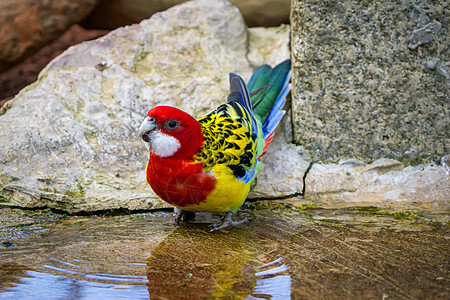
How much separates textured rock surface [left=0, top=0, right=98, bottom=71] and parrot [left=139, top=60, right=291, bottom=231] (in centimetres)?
261

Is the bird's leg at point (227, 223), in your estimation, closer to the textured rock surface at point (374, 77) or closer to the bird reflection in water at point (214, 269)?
the bird reflection in water at point (214, 269)

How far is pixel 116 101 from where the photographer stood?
4.04m

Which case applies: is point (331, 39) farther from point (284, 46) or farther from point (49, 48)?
point (49, 48)

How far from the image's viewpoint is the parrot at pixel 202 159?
2.96m

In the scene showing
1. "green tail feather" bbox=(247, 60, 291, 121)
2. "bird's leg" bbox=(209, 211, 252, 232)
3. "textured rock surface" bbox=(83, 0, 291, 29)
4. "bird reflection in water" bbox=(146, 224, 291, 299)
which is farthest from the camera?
"textured rock surface" bbox=(83, 0, 291, 29)

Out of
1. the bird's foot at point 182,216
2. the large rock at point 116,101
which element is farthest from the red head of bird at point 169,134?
the large rock at point 116,101

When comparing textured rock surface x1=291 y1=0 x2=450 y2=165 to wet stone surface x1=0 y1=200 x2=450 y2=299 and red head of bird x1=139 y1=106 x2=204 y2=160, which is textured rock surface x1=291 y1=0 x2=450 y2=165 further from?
red head of bird x1=139 y1=106 x2=204 y2=160

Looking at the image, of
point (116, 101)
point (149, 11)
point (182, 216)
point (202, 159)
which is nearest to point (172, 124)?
point (202, 159)

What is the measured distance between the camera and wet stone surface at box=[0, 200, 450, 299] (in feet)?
7.50

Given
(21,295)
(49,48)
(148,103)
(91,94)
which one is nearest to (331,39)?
(148,103)

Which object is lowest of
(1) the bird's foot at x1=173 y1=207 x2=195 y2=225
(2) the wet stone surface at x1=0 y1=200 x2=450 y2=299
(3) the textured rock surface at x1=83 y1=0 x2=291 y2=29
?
(1) the bird's foot at x1=173 y1=207 x2=195 y2=225

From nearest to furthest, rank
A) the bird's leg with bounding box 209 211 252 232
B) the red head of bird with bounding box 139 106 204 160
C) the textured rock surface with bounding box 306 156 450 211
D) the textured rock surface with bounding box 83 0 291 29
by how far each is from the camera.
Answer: the red head of bird with bounding box 139 106 204 160
the bird's leg with bounding box 209 211 252 232
the textured rock surface with bounding box 306 156 450 211
the textured rock surface with bounding box 83 0 291 29

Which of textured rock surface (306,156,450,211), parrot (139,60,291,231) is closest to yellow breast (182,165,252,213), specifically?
parrot (139,60,291,231)

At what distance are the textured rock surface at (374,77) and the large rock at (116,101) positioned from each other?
1.65 ft
